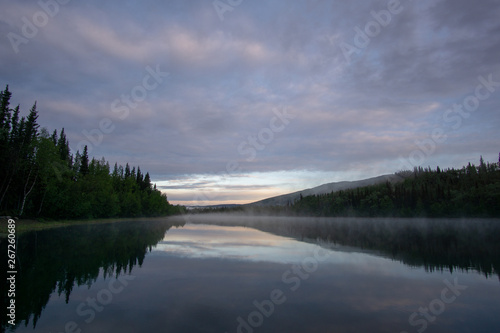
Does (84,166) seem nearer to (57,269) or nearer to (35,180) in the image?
(35,180)

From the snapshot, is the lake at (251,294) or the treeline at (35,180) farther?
the treeline at (35,180)

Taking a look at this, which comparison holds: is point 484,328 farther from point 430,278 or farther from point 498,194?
point 498,194

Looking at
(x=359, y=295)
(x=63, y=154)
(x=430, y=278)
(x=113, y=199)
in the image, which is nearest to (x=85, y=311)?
(x=359, y=295)

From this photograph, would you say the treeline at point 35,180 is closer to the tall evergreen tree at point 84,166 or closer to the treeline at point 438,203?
the tall evergreen tree at point 84,166

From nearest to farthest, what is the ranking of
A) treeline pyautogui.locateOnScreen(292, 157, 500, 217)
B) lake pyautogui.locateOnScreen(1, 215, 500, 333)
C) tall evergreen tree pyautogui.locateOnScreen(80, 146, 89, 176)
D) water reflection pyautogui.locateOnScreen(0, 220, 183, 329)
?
lake pyautogui.locateOnScreen(1, 215, 500, 333), water reflection pyautogui.locateOnScreen(0, 220, 183, 329), tall evergreen tree pyautogui.locateOnScreen(80, 146, 89, 176), treeline pyautogui.locateOnScreen(292, 157, 500, 217)

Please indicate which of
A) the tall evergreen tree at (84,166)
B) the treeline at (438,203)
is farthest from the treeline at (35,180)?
the treeline at (438,203)

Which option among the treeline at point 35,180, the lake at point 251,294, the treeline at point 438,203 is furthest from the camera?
the treeline at point 438,203

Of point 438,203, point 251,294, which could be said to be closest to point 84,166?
point 251,294

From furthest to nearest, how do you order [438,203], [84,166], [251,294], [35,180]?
[438,203] < [84,166] < [35,180] < [251,294]

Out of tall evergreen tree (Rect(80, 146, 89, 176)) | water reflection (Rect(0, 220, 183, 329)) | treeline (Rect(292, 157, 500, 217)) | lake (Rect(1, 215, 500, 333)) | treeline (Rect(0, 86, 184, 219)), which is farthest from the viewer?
treeline (Rect(292, 157, 500, 217))

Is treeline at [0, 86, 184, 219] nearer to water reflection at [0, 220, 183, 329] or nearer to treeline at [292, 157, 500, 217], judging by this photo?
water reflection at [0, 220, 183, 329]

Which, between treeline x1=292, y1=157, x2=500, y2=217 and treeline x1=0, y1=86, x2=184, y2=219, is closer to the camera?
treeline x1=0, y1=86, x2=184, y2=219

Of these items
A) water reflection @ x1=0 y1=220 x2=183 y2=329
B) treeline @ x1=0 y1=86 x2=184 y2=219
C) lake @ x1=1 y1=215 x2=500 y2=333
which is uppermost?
treeline @ x1=0 y1=86 x2=184 y2=219

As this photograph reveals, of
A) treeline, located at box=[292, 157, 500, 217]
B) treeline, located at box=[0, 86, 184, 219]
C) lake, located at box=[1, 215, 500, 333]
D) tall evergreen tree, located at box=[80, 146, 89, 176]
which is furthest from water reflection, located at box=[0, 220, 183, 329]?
treeline, located at box=[292, 157, 500, 217]
